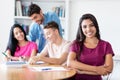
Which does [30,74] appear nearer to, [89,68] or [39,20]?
[89,68]

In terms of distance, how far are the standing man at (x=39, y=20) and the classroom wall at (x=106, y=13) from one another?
915 mm

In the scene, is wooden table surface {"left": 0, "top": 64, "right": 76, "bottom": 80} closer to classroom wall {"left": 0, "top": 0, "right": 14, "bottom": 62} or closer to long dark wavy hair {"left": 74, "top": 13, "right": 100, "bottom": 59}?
long dark wavy hair {"left": 74, "top": 13, "right": 100, "bottom": 59}

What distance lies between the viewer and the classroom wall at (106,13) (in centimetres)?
420

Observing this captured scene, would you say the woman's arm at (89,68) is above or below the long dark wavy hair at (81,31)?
below

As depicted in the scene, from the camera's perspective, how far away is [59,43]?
2838 mm

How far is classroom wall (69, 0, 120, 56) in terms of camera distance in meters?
4.20

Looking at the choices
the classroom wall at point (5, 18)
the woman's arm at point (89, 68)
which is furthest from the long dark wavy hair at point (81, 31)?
the classroom wall at point (5, 18)

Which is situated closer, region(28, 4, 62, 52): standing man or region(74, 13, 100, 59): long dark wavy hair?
region(74, 13, 100, 59): long dark wavy hair

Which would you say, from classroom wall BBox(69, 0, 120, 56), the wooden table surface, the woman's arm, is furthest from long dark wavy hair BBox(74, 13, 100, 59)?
classroom wall BBox(69, 0, 120, 56)

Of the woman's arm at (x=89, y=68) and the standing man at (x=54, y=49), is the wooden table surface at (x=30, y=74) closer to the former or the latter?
the woman's arm at (x=89, y=68)

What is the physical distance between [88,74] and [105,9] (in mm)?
2146

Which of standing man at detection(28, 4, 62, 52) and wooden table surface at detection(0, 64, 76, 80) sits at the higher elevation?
standing man at detection(28, 4, 62, 52)

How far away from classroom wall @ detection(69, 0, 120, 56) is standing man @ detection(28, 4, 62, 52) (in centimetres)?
91

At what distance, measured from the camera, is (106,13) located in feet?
13.9
